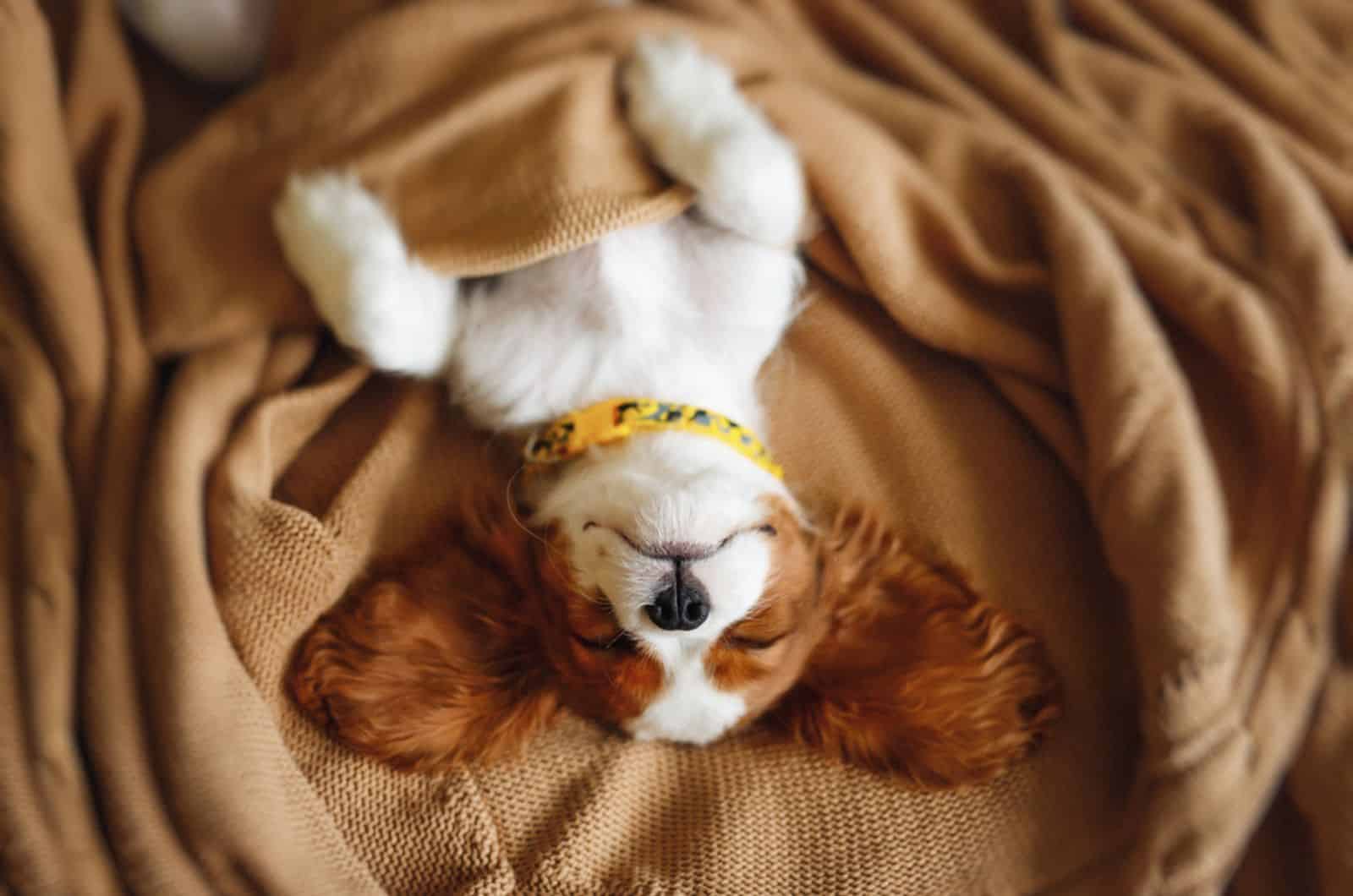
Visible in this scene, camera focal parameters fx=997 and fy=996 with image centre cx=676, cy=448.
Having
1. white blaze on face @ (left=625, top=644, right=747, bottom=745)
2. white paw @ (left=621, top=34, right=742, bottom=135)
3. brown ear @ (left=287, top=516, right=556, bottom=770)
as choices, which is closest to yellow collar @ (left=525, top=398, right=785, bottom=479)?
brown ear @ (left=287, top=516, right=556, bottom=770)

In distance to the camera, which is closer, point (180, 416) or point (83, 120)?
point (180, 416)

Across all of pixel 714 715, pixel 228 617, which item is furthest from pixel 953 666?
pixel 228 617

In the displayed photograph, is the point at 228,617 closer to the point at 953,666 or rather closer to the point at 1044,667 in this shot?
the point at 953,666

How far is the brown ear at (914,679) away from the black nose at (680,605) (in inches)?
9.3

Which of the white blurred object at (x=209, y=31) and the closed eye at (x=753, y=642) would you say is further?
the white blurred object at (x=209, y=31)

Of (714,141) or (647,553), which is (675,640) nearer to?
(647,553)

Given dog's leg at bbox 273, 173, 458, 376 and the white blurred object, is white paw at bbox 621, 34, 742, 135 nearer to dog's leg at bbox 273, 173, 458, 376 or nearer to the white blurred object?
dog's leg at bbox 273, 173, 458, 376

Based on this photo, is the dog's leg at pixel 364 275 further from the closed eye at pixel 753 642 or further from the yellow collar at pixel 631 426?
the closed eye at pixel 753 642

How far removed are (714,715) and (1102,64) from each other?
3.81ft

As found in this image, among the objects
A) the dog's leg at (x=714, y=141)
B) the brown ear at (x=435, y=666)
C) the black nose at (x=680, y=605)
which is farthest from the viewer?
the dog's leg at (x=714, y=141)

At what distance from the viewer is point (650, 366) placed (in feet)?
4.07

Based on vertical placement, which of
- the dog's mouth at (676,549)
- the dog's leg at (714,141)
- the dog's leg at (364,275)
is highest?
the dog's leg at (714,141)

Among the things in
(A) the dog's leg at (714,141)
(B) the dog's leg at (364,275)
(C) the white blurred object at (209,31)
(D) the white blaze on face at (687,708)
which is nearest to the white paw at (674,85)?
(A) the dog's leg at (714,141)

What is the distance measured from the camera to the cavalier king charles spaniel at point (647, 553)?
1.08 metres
